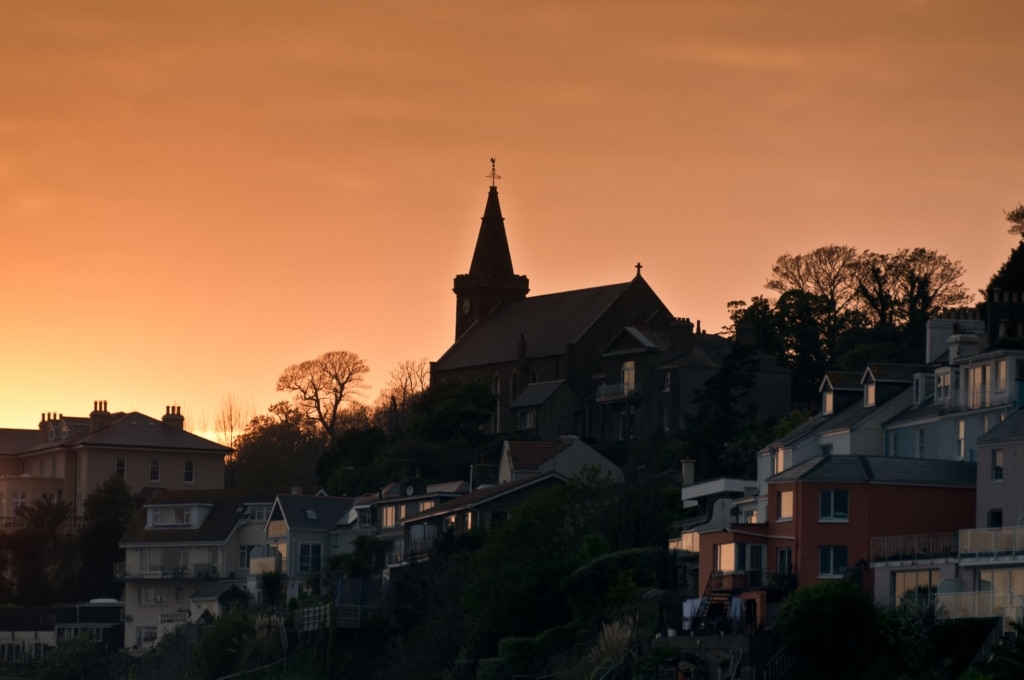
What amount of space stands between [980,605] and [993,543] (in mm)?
2300

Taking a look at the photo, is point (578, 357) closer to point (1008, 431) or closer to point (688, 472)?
point (688, 472)

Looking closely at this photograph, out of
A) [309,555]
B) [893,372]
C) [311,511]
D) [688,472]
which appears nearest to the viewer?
[893,372]

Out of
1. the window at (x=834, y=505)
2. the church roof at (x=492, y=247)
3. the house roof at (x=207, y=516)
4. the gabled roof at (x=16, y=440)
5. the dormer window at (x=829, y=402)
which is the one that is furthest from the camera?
the church roof at (x=492, y=247)

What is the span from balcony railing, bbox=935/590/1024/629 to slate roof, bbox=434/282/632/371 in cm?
7183

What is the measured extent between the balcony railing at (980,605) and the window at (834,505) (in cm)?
719

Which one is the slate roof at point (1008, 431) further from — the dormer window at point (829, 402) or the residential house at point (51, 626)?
the residential house at point (51, 626)

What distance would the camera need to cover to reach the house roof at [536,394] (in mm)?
119750

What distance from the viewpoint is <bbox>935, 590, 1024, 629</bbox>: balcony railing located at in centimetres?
4906

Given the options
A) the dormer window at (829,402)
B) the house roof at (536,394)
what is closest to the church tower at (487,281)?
the house roof at (536,394)

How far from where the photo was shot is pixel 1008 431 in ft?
191

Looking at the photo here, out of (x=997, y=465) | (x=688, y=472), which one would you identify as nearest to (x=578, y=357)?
(x=688, y=472)

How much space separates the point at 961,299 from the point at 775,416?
67.5 ft

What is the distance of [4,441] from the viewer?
134250mm

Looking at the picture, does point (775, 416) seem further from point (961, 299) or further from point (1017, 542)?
point (1017, 542)
